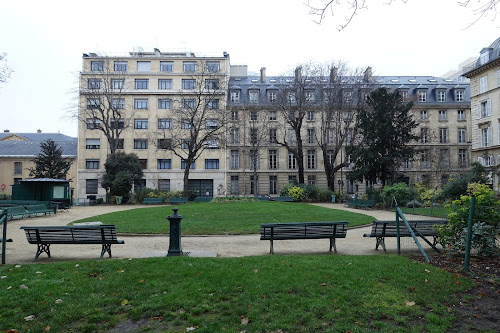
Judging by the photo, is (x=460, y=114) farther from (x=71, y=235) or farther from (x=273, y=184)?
(x=71, y=235)

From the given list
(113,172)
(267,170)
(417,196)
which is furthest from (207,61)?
(417,196)

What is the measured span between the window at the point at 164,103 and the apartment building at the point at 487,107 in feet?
122

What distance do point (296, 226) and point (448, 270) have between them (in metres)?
3.51

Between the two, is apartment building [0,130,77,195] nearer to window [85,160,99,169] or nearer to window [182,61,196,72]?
window [85,160,99,169]

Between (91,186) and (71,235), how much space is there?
43561 millimetres

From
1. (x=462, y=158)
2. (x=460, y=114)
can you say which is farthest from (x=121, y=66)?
(x=462, y=158)

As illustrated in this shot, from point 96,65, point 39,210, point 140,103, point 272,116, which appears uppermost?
point 96,65

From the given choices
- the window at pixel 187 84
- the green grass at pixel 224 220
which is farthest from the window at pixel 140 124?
the green grass at pixel 224 220

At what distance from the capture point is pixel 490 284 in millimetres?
6074

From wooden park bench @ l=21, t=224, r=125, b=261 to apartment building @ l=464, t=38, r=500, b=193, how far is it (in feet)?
125

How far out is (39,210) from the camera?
21406 millimetres

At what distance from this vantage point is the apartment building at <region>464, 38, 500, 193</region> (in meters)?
36.7

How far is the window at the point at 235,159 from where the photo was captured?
162 feet

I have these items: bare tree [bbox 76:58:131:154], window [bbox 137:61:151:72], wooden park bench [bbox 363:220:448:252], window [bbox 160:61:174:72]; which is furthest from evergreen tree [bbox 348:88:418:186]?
window [bbox 137:61:151:72]
